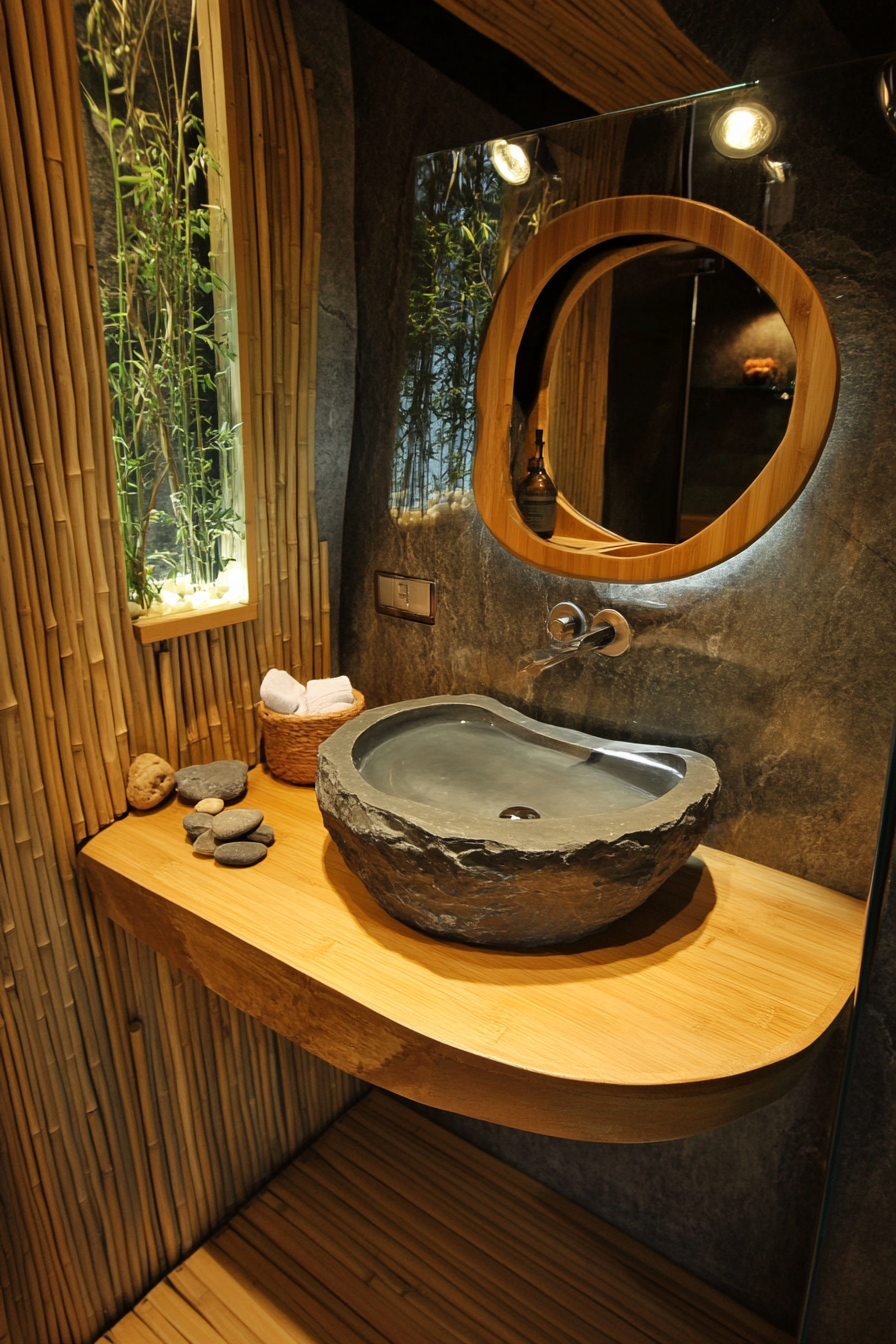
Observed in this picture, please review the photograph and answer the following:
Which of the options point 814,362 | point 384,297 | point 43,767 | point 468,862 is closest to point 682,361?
point 814,362

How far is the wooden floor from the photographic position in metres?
1.32

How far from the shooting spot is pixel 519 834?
34.2 inches

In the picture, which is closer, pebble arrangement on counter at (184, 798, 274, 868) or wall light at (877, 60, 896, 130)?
wall light at (877, 60, 896, 130)

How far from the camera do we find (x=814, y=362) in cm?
95

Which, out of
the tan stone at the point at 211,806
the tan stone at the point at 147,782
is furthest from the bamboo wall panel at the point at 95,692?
the tan stone at the point at 211,806

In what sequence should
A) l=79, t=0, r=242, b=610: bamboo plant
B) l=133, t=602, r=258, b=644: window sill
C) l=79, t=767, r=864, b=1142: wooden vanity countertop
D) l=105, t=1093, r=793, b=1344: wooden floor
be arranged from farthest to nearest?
l=105, t=1093, r=793, b=1344: wooden floor, l=133, t=602, r=258, b=644: window sill, l=79, t=0, r=242, b=610: bamboo plant, l=79, t=767, r=864, b=1142: wooden vanity countertop

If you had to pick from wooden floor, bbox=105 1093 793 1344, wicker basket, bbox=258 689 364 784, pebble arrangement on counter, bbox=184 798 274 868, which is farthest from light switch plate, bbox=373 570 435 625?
wooden floor, bbox=105 1093 793 1344

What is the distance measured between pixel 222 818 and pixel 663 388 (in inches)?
34.8

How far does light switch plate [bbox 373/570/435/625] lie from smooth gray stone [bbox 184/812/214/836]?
0.52m

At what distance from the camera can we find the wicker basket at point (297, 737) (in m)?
1.33

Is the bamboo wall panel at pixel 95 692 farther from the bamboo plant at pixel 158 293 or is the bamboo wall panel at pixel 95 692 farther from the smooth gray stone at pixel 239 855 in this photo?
the smooth gray stone at pixel 239 855

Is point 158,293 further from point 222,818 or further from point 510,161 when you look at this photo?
point 222,818

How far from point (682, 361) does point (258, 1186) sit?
1668 mm

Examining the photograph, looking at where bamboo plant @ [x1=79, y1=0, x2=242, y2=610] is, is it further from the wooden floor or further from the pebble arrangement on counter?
the wooden floor
